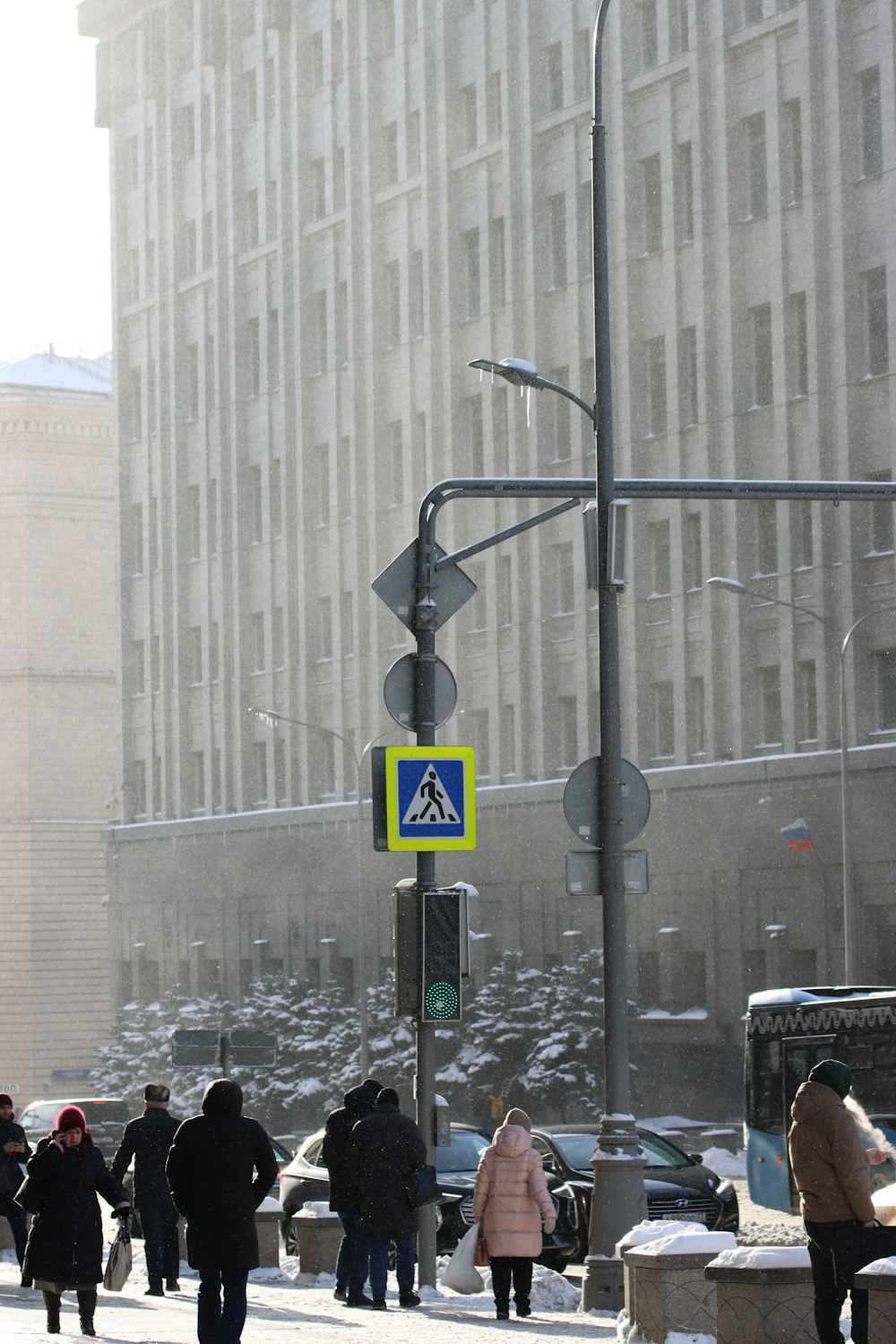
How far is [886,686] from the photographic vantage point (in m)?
48.8

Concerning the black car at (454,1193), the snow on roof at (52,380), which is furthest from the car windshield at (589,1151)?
the snow on roof at (52,380)

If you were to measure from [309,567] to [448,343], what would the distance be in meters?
8.91

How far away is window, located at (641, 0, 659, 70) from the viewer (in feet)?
186

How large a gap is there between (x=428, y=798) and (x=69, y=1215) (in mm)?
4101

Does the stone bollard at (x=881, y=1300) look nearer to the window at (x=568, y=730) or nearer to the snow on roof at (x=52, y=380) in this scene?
the window at (x=568, y=730)

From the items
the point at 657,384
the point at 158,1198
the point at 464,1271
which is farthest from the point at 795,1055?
the point at 657,384

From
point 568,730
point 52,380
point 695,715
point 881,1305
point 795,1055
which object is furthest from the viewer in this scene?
point 52,380

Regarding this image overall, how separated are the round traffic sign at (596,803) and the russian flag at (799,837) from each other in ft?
105

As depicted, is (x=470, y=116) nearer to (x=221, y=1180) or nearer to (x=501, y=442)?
(x=501, y=442)

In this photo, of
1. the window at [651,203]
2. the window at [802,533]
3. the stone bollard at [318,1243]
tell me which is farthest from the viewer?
the window at [651,203]

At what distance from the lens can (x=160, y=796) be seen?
244 ft

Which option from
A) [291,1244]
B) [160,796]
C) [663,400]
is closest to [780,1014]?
[291,1244]

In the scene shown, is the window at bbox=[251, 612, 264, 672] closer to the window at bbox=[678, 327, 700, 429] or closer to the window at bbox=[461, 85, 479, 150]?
the window at bbox=[461, 85, 479, 150]

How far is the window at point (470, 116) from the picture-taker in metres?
62.9
